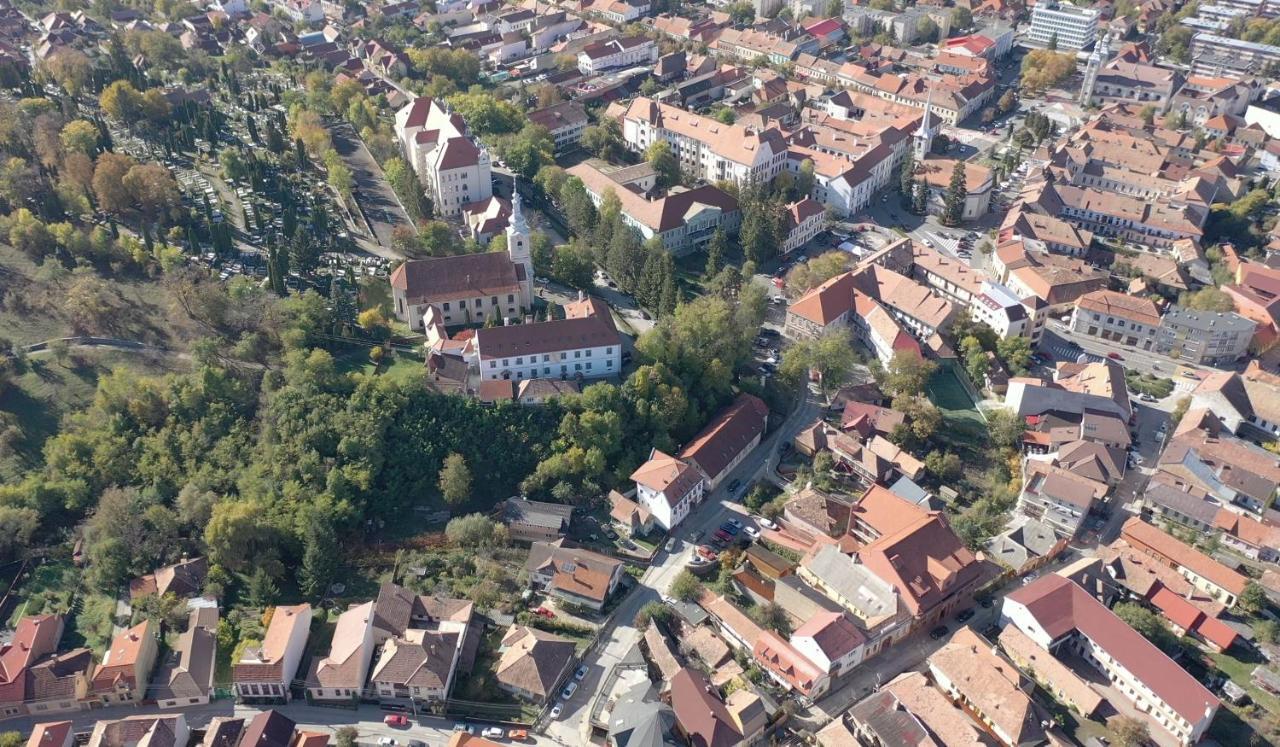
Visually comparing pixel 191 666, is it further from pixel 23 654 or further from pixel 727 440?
pixel 727 440

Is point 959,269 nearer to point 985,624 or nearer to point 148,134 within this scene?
point 985,624

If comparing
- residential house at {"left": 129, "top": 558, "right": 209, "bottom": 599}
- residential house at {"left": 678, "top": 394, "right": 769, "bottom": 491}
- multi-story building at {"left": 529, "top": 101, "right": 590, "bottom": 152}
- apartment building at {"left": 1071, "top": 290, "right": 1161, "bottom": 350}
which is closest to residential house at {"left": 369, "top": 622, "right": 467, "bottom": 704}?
residential house at {"left": 129, "top": 558, "right": 209, "bottom": 599}

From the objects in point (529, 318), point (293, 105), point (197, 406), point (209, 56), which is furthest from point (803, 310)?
point (209, 56)

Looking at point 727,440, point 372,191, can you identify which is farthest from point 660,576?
point 372,191

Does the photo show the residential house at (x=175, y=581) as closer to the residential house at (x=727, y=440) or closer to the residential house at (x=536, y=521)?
the residential house at (x=536, y=521)

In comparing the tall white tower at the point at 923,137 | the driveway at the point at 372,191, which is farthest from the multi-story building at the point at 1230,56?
the driveway at the point at 372,191

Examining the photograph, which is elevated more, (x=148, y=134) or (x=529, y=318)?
(x=148, y=134)
